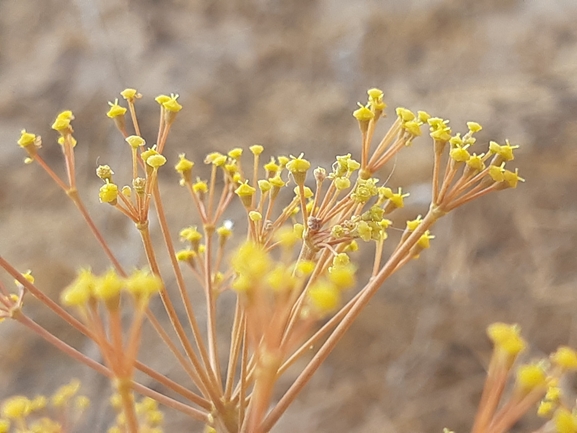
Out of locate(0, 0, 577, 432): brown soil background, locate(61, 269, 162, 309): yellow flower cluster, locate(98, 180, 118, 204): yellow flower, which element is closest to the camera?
locate(61, 269, 162, 309): yellow flower cluster

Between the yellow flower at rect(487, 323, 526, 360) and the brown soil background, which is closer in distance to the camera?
the yellow flower at rect(487, 323, 526, 360)

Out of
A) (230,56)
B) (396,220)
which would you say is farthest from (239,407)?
(230,56)

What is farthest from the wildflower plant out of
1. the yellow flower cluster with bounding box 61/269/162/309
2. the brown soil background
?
the brown soil background

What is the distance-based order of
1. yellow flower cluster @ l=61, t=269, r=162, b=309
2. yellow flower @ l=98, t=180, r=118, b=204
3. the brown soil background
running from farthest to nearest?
the brown soil background
yellow flower @ l=98, t=180, r=118, b=204
yellow flower cluster @ l=61, t=269, r=162, b=309

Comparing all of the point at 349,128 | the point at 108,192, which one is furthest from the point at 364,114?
the point at 349,128

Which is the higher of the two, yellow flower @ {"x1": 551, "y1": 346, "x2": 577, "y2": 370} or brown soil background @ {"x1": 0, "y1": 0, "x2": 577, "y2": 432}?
brown soil background @ {"x1": 0, "y1": 0, "x2": 577, "y2": 432}

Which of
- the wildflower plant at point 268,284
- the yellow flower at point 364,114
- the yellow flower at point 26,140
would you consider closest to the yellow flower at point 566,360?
the wildflower plant at point 268,284

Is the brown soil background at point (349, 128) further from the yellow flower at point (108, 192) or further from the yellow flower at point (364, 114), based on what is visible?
the yellow flower at point (108, 192)

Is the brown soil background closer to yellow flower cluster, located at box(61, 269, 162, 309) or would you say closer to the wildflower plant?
the wildflower plant

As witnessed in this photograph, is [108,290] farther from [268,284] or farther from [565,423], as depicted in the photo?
[565,423]
